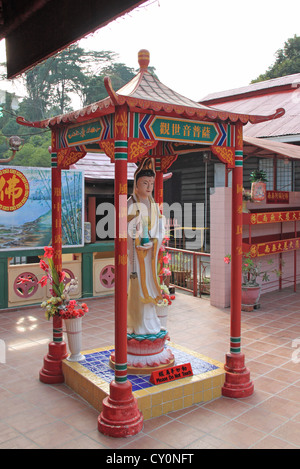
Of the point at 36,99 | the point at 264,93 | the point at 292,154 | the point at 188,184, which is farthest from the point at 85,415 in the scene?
the point at 36,99

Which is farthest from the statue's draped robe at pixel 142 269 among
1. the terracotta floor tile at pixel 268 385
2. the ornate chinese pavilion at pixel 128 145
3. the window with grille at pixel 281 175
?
the window with grille at pixel 281 175

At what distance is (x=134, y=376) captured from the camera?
545 centimetres

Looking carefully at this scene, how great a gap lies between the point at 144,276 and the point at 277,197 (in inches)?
244

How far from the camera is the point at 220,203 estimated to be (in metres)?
9.66

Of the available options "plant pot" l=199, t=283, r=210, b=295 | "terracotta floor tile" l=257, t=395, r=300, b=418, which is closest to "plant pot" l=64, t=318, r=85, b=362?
"terracotta floor tile" l=257, t=395, r=300, b=418

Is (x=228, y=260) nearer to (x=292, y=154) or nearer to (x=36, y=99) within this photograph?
(x=292, y=154)

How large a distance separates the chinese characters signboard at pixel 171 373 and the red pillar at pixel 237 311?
52cm

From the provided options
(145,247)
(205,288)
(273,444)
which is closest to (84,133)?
(145,247)

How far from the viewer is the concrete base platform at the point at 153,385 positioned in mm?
4953

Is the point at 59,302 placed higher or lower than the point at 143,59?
lower

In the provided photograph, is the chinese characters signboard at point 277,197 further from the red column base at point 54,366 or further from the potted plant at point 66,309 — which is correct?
the red column base at point 54,366

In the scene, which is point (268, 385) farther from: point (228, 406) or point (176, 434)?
point (176, 434)

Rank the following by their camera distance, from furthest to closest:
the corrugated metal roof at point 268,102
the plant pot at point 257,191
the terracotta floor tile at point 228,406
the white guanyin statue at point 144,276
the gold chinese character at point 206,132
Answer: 1. the corrugated metal roof at point 268,102
2. the plant pot at point 257,191
3. the white guanyin statue at point 144,276
4. the gold chinese character at point 206,132
5. the terracotta floor tile at point 228,406

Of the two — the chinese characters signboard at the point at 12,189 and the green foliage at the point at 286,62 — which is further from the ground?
the green foliage at the point at 286,62
